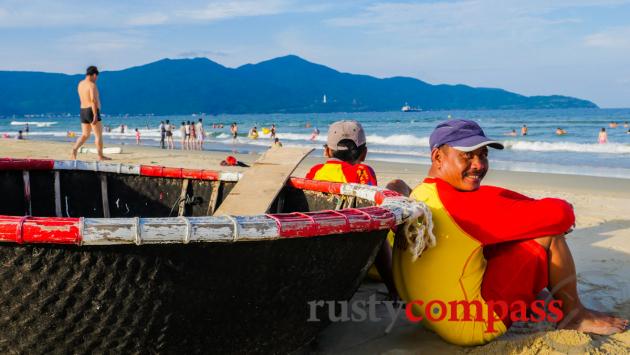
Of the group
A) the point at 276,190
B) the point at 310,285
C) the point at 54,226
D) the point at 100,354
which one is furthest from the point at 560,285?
the point at 54,226

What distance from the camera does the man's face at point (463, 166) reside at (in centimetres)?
262

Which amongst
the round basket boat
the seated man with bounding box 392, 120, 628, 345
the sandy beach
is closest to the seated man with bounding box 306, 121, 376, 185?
the sandy beach

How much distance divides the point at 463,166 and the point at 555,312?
88 cm

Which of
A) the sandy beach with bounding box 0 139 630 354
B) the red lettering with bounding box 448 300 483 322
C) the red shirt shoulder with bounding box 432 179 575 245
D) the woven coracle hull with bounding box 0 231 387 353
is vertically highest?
the red shirt shoulder with bounding box 432 179 575 245

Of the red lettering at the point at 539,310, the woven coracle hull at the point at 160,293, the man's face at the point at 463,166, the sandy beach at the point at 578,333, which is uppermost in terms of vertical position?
the man's face at the point at 463,166

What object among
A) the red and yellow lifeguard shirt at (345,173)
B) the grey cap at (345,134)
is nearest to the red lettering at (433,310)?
the red and yellow lifeguard shirt at (345,173)

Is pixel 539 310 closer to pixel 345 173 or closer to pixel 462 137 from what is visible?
pixel 462 137

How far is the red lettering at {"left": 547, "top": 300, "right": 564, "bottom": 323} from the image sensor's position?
Answer: 2.83 metres

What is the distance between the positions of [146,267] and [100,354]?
391mm

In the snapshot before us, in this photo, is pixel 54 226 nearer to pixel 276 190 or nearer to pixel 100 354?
pixel 100 354

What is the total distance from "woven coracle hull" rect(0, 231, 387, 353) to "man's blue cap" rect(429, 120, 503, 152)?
621 mm

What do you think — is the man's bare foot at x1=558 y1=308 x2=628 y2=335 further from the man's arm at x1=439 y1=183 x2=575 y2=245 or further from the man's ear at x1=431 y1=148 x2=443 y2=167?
the man's ear at x1=431 y1=148 x2=443 y2=167

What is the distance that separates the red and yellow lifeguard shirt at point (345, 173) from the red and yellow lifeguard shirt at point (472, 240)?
0.96 meters

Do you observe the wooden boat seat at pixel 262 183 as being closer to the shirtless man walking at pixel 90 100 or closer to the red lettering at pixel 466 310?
the red lettering at pixel 466 310
